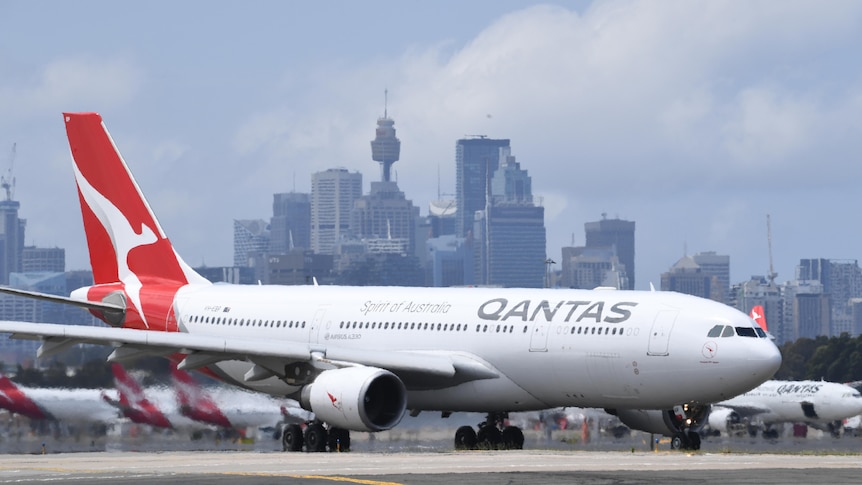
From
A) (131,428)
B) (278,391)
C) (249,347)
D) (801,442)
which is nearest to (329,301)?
(278,391)

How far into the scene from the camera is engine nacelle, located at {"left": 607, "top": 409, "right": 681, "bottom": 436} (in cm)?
4584

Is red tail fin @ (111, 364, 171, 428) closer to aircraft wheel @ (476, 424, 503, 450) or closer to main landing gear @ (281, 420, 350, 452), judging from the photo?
main landing gear @ (281, 420, 350, 452)

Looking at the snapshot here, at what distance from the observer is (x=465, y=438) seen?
4825 cm

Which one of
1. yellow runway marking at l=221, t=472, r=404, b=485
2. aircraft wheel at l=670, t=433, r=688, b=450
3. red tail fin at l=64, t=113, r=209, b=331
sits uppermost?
red tail fin at l=64, t=113, r=209, b=331

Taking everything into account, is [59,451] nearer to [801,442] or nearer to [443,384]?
[443,384]

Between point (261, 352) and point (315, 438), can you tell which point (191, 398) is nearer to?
point (315, 438)

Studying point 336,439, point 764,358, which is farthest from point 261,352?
point 764,358

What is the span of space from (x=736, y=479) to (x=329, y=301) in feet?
74.2

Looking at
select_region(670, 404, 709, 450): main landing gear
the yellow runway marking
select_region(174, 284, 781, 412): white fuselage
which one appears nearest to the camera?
the yellow runway marking

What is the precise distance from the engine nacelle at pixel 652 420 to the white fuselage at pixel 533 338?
3180 millimetres

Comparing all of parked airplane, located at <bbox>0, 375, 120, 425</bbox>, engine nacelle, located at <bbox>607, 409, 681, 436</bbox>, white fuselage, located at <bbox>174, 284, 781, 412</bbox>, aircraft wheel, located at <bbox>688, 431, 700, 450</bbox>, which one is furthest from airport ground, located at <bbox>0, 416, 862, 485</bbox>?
parked airplane, located at <bbox>0, 375, 120, 425</bbox>

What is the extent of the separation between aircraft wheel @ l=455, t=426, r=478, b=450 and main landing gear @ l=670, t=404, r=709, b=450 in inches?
249

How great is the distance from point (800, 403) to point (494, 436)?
3227 centimetres

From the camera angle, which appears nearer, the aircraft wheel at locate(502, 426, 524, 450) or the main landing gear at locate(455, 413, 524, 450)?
the main landing gear at locate(455, 413, 524, 450)
